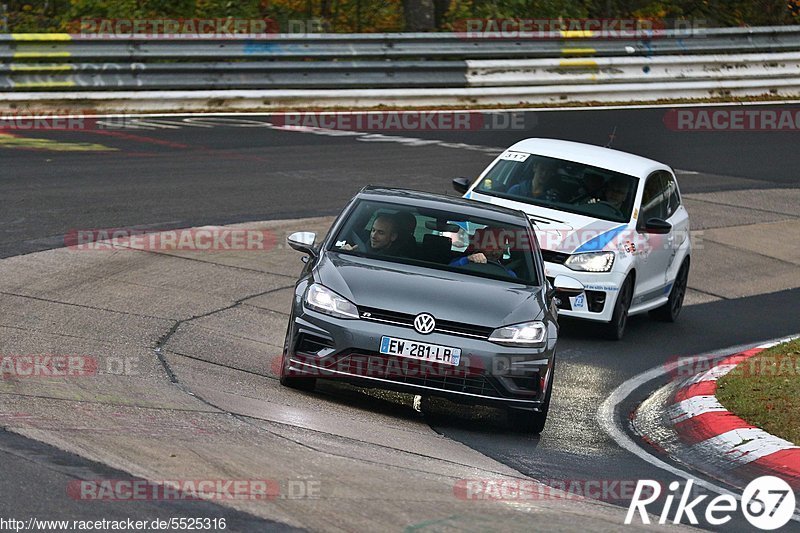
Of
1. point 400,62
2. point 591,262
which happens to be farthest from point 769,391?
point 400,62

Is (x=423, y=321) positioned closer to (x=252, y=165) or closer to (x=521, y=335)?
(x=521, y=335)

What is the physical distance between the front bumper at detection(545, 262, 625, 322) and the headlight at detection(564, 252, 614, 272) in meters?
0.04

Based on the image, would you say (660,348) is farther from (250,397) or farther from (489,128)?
(489,128)

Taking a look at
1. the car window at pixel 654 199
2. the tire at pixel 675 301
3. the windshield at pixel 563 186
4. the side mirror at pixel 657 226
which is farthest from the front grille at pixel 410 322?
the tire at pixel 675 301

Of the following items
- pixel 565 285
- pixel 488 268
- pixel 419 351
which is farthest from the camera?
pixel 565 285

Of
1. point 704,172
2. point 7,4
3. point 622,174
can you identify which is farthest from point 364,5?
point 622,174

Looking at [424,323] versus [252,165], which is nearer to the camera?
[424,323]

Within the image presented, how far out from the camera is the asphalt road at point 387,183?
907 cm

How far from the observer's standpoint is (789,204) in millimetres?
20578

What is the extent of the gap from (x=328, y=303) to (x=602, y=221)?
16.1 feet

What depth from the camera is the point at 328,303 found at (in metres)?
8.89

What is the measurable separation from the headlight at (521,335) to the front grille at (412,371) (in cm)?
28

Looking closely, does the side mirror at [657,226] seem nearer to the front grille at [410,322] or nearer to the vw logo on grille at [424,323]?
the front grille at [410,322]

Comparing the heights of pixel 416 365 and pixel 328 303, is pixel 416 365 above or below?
below
